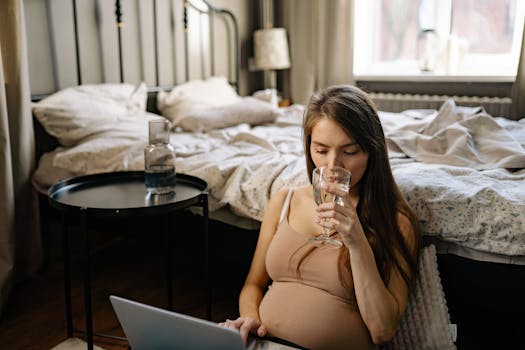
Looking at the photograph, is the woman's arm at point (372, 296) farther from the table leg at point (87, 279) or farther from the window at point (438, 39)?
the window at point (438, 39)

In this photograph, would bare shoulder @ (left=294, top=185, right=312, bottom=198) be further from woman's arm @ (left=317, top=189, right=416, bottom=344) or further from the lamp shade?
the lamp shade

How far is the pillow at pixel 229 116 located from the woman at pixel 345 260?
1.29 meters

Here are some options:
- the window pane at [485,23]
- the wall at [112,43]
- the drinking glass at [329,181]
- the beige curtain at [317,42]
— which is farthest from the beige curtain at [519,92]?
the drinking glass at [329,181]

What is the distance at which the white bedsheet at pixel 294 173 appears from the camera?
47.5 inches

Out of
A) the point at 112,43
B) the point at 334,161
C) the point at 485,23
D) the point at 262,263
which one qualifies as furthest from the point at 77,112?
the point at 485,23

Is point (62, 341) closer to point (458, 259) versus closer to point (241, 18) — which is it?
point (458, 259)

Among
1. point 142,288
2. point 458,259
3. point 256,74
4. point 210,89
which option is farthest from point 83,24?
point 458,259

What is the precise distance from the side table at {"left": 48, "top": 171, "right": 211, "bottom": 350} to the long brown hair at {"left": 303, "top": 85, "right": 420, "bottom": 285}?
491 mm

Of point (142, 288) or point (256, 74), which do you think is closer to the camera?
point (142, 288)

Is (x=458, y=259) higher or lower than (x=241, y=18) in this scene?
lower

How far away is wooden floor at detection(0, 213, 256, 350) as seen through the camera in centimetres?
168

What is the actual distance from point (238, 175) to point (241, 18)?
97.6 inches

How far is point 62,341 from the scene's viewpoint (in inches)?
63.7

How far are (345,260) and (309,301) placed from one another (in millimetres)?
114
